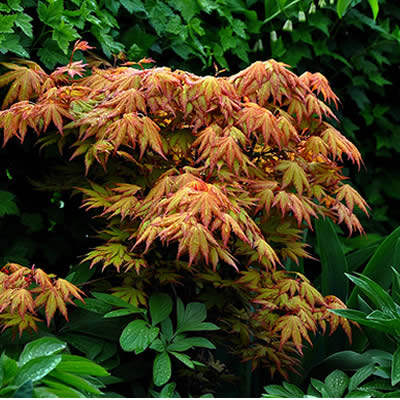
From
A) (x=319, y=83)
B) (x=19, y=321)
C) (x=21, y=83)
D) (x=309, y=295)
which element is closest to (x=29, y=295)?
(x=19, y=321)

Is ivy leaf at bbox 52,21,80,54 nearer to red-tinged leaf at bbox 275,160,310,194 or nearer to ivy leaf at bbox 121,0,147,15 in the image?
ivy leaf at bbox 121,0,147,15

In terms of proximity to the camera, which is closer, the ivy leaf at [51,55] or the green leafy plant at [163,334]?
the green leafy plant at [163,334]

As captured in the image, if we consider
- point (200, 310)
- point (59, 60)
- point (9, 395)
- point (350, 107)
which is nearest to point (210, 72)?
point (59, 60)

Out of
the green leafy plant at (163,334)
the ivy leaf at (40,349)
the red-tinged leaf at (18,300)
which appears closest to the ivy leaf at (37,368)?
the ivy leaf at (40,349)

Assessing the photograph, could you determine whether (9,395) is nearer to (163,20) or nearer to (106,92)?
(106,92)

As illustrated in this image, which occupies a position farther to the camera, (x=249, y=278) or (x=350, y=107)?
(x=350, y=107)

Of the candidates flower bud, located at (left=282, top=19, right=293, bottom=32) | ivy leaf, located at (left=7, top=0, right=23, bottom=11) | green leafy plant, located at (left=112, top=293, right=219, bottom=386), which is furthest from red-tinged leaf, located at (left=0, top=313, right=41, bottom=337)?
flower bud, located at (left=282, top=19, right=293, bottom=32)

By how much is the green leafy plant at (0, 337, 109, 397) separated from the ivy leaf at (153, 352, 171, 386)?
0.28 meters

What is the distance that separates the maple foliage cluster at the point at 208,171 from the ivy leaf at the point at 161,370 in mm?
232

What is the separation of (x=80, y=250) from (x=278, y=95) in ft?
4.00

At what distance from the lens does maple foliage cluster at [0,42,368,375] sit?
195 cm

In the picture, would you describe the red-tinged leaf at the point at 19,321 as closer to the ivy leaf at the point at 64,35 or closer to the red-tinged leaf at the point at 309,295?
the red-tinged leaf at the point at 309,295

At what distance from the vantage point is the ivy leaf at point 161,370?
1.90 m

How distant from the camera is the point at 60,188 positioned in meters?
2.34
